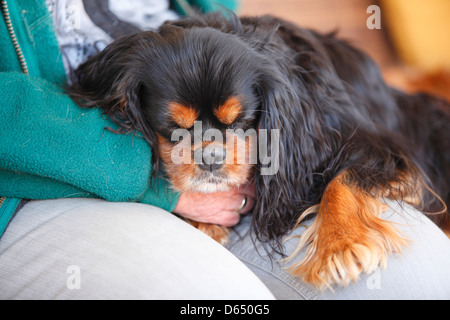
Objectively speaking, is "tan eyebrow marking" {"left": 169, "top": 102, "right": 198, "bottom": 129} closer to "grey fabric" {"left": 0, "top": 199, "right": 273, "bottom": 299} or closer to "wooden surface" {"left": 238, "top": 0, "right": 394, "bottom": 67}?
"grey fabric" {"left": 0, "top": 199, "right": 273, "bottom": 299}

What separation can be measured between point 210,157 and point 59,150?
0.47m

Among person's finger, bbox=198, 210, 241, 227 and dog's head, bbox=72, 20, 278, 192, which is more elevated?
dog's head, bbox=72, 20, 278, 192

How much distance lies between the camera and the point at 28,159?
1213 millimetres

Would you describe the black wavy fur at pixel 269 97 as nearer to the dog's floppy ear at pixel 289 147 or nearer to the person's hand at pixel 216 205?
the dog's floppy ear at pixel 289 147

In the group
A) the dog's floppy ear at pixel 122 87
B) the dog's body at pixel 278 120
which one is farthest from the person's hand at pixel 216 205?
the dog's floppy ear at pixel 122 87

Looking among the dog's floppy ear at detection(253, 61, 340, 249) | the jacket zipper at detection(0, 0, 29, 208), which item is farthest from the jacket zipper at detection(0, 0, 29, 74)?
the dog's floppy ear at detection(253, 61, 340, 249)

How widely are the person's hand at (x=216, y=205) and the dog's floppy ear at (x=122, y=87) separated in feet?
0.78

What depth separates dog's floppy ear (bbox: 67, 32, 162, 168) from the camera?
Result: 1374mm

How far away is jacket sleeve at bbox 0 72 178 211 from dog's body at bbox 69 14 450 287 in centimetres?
9

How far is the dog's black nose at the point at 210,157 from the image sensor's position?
4.47ft
